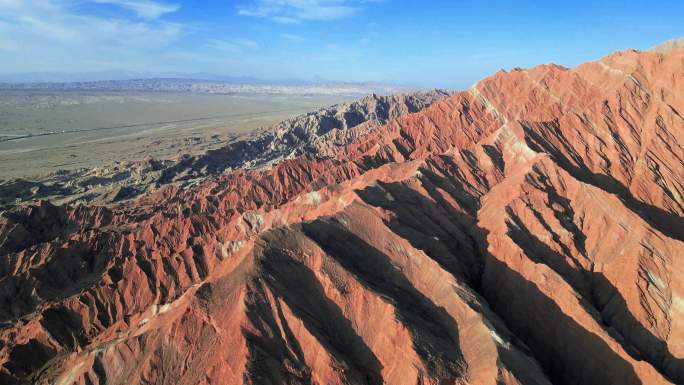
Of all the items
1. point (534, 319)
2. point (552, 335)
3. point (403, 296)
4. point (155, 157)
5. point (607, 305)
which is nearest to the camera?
point (403, 296)

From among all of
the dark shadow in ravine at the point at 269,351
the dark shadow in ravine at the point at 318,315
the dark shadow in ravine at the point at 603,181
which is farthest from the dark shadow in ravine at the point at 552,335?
the dark shadow in ravine at the point at 269,351

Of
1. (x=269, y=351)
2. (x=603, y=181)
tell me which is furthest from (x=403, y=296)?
Result: (x=603, y=181)

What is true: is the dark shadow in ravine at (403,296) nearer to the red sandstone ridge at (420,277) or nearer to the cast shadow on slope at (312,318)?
the red sandstone ridge at (420,277)

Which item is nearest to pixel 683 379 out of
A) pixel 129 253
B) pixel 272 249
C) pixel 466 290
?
pixel 466 290

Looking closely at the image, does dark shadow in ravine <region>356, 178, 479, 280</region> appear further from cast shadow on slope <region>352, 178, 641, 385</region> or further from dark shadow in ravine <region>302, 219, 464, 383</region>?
dark shadow in ravine <region>302, 219, 464, 383</region>

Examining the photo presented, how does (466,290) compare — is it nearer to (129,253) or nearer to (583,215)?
(583,215)

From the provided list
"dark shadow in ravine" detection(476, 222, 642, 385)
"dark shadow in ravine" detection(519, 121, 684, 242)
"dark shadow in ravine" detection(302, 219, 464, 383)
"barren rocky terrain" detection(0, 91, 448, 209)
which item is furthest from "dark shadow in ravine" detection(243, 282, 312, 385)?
"barren rocky terrain" detection(0, 91, 448, 209)

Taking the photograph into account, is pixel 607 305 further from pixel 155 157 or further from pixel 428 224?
pixel 155 157
